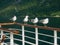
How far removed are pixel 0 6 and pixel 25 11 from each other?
53.6 ft

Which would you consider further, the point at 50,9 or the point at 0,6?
the point at 0,6

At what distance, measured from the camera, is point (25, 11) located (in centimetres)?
14550

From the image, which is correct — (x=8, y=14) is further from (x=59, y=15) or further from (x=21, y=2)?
(x=59, y=15)

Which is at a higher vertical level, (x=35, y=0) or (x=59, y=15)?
(x=35, y=0)

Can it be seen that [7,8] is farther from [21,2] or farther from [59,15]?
[59,15]

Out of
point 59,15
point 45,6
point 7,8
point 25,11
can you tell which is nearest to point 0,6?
point 7,8

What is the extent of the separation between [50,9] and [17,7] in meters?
19.1

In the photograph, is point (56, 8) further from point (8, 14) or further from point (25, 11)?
point (8, 14)

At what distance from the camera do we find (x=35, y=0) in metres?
150

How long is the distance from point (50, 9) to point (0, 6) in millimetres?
28997

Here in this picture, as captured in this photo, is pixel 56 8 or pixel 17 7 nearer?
pixel 56 8

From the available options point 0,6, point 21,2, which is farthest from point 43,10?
point 0,6

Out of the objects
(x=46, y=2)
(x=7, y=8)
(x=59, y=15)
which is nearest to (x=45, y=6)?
(x=46, y=2)

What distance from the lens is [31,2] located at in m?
151
